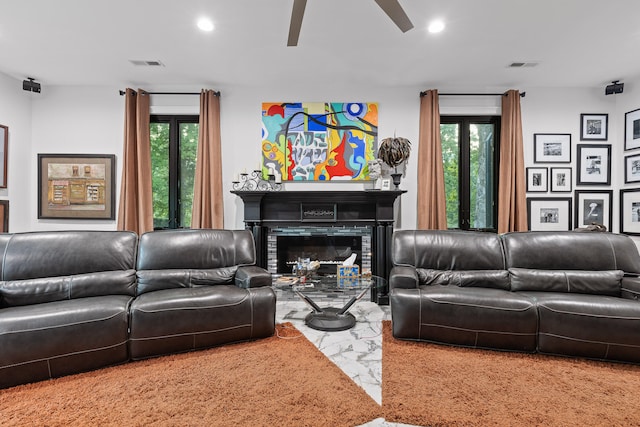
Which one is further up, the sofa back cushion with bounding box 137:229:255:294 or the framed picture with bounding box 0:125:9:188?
the framed picture with bounding box 0:125:9:188

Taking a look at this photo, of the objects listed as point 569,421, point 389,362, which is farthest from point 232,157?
point 569,421

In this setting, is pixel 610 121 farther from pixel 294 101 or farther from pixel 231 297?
pixel 231 297

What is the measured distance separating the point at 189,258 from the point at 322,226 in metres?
1.59

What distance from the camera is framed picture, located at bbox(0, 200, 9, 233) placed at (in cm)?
363

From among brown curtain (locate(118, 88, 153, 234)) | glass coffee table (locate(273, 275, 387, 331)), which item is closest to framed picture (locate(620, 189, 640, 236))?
glass coffee table (locate(273, 275, 387, 331))

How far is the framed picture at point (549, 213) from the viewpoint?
404 centimetres

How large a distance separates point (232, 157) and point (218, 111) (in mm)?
608

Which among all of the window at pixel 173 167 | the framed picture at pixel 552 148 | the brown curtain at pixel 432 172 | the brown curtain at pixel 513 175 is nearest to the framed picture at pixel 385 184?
the brown curtain at pixel 432 172

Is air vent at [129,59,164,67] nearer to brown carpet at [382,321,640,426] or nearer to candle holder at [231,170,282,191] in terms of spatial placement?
candle holder at [231,170,282,191]

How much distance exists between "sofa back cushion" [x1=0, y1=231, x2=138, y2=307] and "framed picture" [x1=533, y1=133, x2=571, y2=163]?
15.9 feet

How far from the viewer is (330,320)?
291cm

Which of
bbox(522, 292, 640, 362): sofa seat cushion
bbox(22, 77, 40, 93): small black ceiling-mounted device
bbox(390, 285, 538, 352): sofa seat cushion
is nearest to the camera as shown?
bbox(522, 292, 640, 362): sofa seat cushion

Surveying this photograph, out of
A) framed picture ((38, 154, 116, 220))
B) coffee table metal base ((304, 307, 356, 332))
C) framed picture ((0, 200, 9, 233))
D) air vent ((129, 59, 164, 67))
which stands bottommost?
coffee table metal base ((304, 307, 356, 332))

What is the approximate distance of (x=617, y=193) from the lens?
400 centimetres
